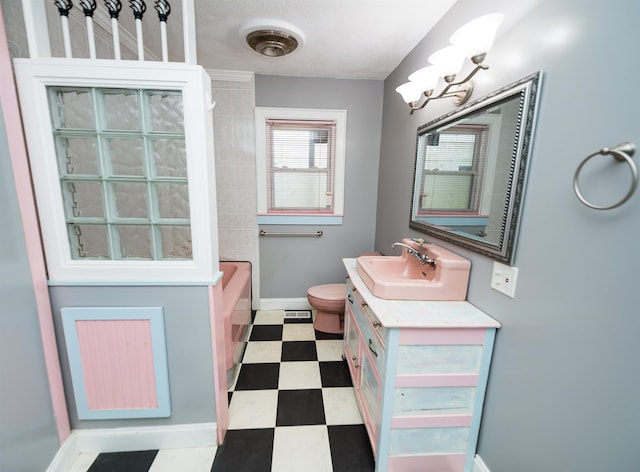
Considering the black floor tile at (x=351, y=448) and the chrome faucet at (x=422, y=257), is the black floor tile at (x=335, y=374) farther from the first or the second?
the chrome faucet at (x=422, y=257)

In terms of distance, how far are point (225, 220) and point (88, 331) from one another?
1.48 meters

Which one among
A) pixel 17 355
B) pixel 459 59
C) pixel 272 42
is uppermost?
pixel 272 42

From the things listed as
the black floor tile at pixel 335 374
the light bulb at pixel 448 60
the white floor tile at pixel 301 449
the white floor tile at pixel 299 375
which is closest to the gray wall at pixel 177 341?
the white floor tile at pixel 301 449

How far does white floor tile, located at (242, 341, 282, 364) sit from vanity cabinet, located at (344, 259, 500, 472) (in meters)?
1.05

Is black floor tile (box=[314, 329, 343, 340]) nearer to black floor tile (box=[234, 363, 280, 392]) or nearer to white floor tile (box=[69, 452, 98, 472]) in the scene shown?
black floor tile (box=[234, 363, 280, 392])

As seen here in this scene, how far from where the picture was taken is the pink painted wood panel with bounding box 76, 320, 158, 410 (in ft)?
3.81

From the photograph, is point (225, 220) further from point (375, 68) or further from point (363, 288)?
point (375, 68)

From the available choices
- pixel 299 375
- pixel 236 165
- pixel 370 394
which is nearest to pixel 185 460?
pixel 299 375

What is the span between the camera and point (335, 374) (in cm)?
184

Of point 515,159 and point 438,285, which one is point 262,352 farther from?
point 515,159

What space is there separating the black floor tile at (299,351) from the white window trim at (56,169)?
1158 millimetres

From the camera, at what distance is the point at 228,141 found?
7.81 feet

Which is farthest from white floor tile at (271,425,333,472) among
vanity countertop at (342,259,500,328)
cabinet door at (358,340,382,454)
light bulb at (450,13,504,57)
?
light bulb at (450,13,504,57)

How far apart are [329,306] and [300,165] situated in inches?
53.4
